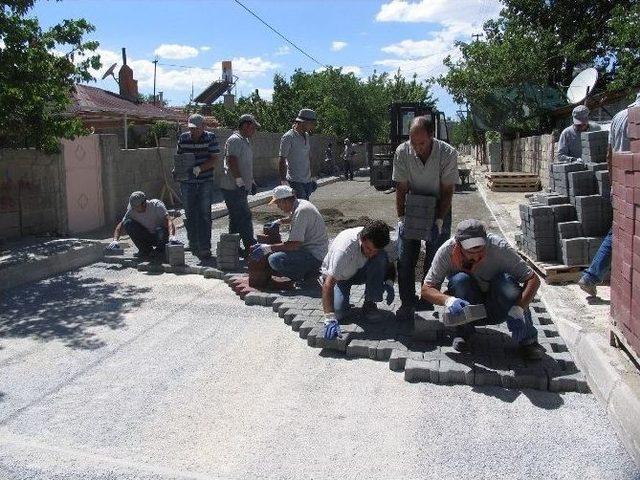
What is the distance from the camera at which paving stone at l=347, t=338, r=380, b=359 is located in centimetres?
478

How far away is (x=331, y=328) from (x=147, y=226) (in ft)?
13.2

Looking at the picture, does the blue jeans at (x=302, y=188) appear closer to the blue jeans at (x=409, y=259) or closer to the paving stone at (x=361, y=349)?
the blue jeans at (x=409, y=259)

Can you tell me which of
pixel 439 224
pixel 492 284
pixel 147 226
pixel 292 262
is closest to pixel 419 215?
pixel 439 224

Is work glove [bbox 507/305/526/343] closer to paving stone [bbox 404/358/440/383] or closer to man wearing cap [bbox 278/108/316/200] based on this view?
paving stone [bbox 404/358/440/383]

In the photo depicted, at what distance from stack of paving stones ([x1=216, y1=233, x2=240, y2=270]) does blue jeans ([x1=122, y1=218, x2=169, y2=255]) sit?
1041 millimetres

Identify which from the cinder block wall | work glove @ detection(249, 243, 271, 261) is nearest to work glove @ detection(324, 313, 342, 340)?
work glove @ detection(249, 243, 271, 261)

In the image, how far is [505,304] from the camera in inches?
172

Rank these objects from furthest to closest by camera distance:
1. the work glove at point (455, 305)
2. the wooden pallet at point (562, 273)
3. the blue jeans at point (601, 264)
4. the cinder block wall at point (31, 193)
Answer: the cinder block wall at point (31, 193) < the wooden pallet at point (562, 273) < the blue jeans at point (601, 264) < the work glove at point (455, 305)

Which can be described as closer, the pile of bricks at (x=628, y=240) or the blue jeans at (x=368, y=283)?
the pile of bricks at (x=628, y=240)

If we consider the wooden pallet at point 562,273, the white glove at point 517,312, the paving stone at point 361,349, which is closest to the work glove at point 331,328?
the paving stone at point 361,349

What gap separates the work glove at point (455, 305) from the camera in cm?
426

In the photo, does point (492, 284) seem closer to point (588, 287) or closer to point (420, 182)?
point (420, 182)

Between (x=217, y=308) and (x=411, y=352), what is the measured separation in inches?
91.0

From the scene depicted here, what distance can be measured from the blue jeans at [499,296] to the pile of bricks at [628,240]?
0.59 m
